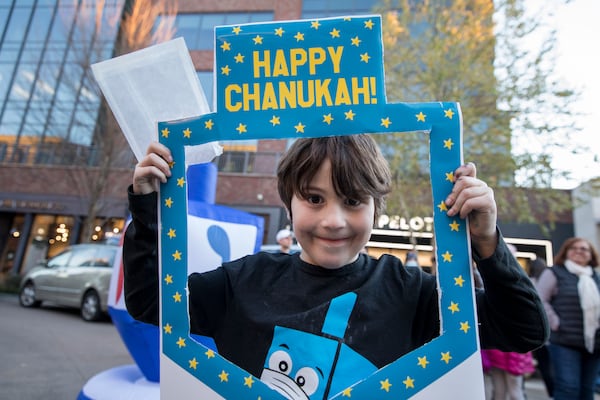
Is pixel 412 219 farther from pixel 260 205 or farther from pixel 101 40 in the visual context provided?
pixel 101 40

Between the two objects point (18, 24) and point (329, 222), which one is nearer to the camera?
point (329, 222)

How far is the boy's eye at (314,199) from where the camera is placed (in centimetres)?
104

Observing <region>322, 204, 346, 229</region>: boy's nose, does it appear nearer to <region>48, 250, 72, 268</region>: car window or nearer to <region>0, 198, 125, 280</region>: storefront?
<region>48, 250, 72, 268</region>: car window

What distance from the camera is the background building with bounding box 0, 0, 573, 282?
11.2m

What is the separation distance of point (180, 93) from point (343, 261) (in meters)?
0.70

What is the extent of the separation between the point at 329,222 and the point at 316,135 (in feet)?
0.73

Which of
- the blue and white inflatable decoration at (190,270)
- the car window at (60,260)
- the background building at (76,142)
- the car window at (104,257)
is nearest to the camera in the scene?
the blue and white inflatable decoration at (190,270)

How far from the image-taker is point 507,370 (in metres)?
3.39

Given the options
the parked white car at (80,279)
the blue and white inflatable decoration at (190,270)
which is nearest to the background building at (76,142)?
the parked white car at (80,279)

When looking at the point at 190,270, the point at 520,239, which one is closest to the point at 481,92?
the point at 520,239

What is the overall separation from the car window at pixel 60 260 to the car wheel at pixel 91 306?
96 cm

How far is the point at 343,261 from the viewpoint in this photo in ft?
3.58

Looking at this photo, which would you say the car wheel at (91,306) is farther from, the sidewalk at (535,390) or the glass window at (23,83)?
the glass window at (23,83)

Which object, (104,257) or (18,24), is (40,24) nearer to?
(18,24)
